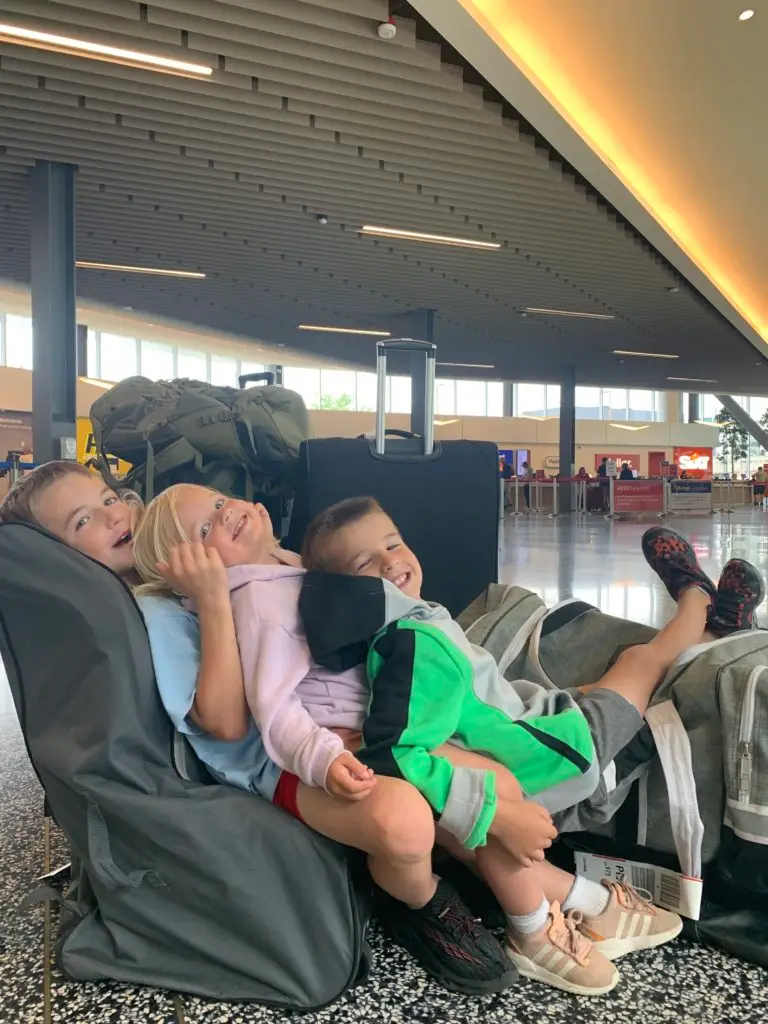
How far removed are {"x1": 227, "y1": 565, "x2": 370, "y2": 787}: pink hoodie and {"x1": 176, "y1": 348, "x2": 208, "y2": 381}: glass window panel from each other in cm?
1979

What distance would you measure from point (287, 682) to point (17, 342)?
740 inches

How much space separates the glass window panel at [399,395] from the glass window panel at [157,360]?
6994 millimetres

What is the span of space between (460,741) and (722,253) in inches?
428

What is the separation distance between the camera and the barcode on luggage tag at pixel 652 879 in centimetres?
128

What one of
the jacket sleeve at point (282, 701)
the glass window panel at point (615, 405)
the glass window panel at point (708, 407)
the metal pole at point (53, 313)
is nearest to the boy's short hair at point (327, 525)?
the jacket sleeve at point (282, 701)

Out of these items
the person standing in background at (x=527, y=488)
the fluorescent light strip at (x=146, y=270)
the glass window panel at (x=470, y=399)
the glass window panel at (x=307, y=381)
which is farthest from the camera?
the glass window panel at (x=470, y=399)

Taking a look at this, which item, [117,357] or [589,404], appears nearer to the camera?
[117,357]

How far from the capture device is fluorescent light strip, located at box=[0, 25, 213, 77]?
4684mm

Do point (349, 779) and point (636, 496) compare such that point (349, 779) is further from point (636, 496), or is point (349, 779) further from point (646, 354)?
point (646, 354)

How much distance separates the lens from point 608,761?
4.31 ft

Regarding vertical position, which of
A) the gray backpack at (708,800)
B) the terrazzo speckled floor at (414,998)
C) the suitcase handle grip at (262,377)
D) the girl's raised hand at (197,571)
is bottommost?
the terrazzo speckled floor at (414,998)

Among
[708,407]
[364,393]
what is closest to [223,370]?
[364,393]

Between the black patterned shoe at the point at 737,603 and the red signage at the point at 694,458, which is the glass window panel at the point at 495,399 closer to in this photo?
the red signage at the point at 694,458

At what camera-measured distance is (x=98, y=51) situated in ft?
16.0
